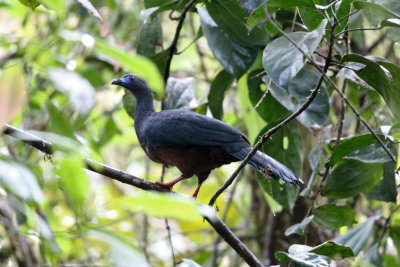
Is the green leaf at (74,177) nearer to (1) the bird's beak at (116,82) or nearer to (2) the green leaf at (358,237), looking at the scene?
(2) the green leaf at (358,237)

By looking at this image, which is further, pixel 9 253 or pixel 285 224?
pixel 285 224

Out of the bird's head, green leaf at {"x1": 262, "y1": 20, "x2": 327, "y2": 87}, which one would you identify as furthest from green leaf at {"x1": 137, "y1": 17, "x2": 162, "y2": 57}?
green leaf at {"x1": 262, "y1": 20, "x2": 327, "y2": 87}

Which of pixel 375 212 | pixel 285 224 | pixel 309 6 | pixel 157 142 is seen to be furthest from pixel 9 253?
pixel 375 212

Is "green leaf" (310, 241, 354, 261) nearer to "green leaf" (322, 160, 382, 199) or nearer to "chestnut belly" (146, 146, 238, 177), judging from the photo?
"green leaf" (322, 160, 382, 199)

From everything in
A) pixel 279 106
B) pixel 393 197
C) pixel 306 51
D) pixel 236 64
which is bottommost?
pixel 393 197

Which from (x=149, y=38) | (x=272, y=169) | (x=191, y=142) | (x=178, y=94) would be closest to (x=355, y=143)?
(x=272, y=169)

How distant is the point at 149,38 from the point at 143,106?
557mm

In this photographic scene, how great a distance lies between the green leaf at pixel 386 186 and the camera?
11.4ft

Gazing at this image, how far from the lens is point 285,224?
506cm

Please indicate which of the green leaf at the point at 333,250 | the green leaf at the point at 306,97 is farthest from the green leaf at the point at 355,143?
the green leaf at the point at 333,250

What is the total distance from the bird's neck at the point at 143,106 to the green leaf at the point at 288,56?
1.68 meters

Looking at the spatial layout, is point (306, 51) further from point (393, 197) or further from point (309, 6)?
point (393, 197)

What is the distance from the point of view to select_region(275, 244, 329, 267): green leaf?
2.41m

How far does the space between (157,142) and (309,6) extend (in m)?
Result: 1.50
